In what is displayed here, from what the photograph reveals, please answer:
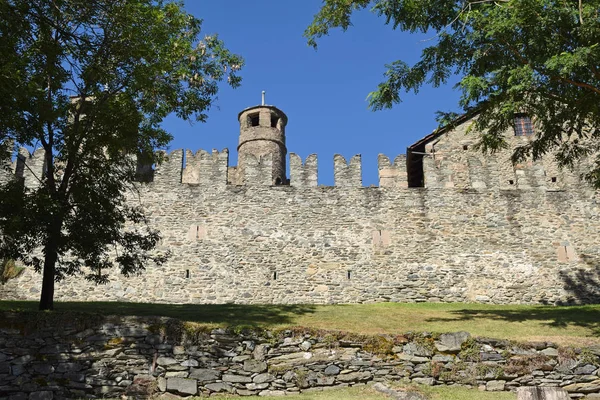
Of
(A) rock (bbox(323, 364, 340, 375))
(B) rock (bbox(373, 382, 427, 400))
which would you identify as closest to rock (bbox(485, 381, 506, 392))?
(B) rock (bbox(373, 382, 427, 400))

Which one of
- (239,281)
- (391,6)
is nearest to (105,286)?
(239,281)

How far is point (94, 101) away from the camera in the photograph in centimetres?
1354

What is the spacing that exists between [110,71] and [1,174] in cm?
916

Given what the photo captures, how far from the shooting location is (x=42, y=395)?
33.3 feet

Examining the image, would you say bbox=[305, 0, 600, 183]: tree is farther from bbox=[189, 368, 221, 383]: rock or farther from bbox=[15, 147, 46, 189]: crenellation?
bbox=[15, 147, 46, 189]: crenellation

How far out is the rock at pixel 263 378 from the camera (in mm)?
10703

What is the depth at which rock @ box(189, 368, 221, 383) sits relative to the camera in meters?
10.6

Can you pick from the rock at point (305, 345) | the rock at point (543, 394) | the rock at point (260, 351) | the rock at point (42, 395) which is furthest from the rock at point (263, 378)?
the rock at point (543, 394)

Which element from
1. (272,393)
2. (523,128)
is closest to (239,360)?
(272,393)

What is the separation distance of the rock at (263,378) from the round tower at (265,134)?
19418 millimetres

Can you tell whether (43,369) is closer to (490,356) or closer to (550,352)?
(490,356)

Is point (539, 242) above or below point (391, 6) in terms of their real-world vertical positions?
below

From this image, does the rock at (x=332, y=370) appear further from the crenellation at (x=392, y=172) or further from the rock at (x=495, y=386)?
the crenellation at (x=392, y=172)

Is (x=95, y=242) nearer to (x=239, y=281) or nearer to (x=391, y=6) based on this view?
(x=239, y=281)
